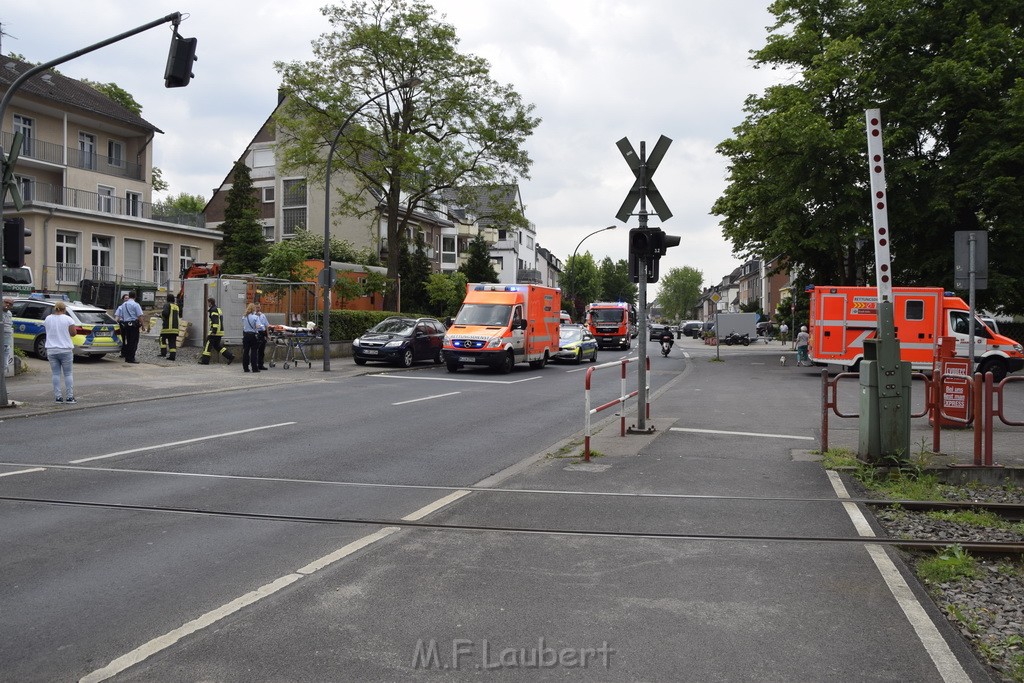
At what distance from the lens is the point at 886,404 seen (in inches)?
358

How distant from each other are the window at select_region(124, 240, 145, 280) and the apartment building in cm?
5

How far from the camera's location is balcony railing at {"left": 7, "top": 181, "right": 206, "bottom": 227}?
4122 centimetres

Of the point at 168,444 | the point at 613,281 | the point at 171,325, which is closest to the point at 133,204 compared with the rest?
the point at 171,325

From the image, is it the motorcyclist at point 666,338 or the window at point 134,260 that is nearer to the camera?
the motorcyclist at point 666,338

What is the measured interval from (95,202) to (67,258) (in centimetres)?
532

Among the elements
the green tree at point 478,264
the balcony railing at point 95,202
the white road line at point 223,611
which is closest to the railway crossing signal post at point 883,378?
the white road line at point 223,611

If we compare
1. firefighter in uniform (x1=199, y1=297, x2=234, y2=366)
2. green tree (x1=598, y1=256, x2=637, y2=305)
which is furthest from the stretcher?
green tree (x1=598, y1=256, x2=637, y2=305)

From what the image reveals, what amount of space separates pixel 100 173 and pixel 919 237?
3881 centimetres

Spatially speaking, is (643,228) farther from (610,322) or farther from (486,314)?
(610,322)

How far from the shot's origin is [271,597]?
4801 mm

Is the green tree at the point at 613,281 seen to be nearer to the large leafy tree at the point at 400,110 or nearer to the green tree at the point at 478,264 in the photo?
the green tree at the point at 478,264

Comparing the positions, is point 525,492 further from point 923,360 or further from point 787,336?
point 787,336

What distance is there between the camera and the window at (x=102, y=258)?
4044 cm

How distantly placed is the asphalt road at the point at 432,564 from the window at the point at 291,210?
161ft
